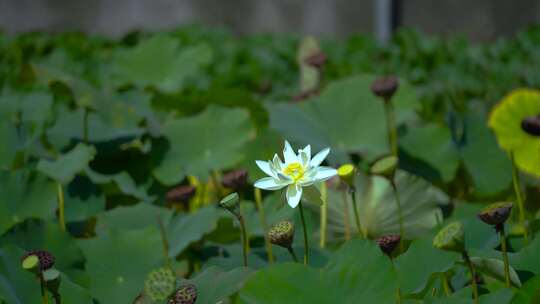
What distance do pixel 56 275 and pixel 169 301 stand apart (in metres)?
0.10

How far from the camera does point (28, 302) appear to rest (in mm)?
782

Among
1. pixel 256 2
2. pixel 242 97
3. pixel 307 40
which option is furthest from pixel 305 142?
pixel 256 2

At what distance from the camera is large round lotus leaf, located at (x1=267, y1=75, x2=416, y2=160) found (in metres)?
1.29

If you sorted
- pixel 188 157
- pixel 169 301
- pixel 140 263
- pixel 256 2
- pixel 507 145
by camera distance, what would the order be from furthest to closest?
pixel 256 2, pixel 188 157, pixel 507 145, pixel 140 263, pixel 169 301

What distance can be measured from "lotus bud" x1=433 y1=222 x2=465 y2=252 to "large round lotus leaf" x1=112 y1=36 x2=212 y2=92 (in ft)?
4.00

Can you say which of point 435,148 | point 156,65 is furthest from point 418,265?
point 156,65

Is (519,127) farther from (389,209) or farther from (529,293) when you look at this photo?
(529,293)

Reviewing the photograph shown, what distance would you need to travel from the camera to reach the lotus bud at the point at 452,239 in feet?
2.25

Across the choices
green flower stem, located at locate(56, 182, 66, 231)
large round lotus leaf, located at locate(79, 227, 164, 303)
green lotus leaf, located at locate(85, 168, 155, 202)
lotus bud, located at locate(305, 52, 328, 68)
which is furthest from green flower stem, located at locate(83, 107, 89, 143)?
lotus bud, located at locate(305, 52, 328, 68)

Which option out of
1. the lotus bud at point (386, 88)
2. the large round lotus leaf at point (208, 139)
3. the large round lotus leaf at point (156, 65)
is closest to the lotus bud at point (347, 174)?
the lotus bud at point (386, 88)

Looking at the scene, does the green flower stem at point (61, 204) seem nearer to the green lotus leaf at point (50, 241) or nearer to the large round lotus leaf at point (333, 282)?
the green lotus leaf at point (50, 241)

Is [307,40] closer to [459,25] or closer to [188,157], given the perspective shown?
[188,157]

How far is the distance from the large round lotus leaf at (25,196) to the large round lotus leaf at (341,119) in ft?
1.09

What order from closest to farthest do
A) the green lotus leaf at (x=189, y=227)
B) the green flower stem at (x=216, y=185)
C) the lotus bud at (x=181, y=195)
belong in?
the green lotus leaf at (x=189, y=227) → the lotus bud at (x=181, y=195) → the green flower stem at (x=216, y=185)
